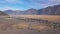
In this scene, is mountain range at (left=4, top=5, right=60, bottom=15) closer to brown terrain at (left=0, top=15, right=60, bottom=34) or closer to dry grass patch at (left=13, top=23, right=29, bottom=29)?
brown terrain at (left=0, top=15, right=60, bottom=34)

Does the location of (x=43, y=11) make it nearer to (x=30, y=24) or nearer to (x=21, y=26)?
(x=30, y=24)

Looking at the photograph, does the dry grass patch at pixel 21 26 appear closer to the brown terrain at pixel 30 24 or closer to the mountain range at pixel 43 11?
the brown terrain at pixel 30 24

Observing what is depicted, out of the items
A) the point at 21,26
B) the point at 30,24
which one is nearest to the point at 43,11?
the point at 30,24

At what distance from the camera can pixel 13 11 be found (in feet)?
6.24

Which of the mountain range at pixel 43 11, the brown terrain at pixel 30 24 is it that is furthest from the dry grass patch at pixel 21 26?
the mountain range at pixel 43 11

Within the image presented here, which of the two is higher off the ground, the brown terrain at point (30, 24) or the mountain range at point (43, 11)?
the mountain range at point (43, 11)

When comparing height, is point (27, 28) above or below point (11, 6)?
below

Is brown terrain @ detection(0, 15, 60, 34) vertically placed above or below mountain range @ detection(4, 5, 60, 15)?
below

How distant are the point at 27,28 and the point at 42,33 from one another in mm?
272

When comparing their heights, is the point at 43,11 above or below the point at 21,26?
above

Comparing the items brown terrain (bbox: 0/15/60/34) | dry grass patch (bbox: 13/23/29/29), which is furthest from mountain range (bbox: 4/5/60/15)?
dry grass patch (bbox: 13/23/29/29)

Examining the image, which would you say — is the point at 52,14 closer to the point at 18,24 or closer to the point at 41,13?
the point at 41,13

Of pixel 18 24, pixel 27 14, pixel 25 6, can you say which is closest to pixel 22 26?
pixel 18 24

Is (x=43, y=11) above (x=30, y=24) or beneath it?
above
